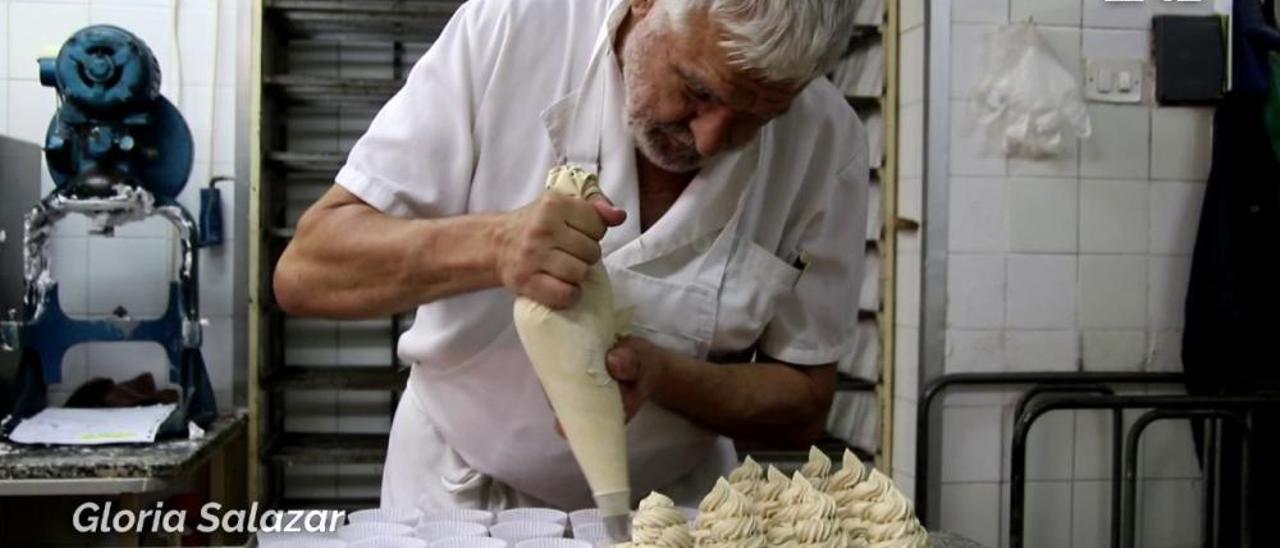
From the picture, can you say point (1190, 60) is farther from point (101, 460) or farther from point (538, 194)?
point (101, 460)

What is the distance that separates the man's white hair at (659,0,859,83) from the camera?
122 cm

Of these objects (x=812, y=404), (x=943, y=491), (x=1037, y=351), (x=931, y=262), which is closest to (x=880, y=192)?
(x=931, y=262)

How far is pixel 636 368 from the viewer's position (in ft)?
4.29

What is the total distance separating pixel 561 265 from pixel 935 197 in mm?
2100

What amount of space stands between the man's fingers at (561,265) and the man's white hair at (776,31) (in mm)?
288

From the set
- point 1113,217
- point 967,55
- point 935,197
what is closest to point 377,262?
point 935,197

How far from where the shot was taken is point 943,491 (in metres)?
3.14

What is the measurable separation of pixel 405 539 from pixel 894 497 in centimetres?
58

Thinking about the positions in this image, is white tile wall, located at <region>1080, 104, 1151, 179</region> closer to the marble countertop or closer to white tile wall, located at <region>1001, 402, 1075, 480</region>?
white tile wall, located at <region>1001, 402, 1075, 480</region>

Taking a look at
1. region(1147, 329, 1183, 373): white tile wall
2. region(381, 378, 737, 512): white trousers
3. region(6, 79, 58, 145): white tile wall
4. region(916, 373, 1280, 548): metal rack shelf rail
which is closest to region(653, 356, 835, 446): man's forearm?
region(381, 378, 737, 512): white trousers

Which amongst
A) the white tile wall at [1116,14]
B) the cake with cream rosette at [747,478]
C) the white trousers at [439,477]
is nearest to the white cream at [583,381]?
the cake with cream rosette at [747,478]

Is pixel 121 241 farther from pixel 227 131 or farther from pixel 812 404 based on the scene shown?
pixel 812 404

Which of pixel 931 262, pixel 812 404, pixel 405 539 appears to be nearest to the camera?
pixel 405 539

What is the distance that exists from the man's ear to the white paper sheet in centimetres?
177
